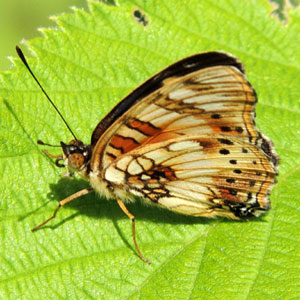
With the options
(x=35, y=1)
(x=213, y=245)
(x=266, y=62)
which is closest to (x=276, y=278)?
(x=213, y=245)

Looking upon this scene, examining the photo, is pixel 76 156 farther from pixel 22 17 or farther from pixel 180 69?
pixel 22 17

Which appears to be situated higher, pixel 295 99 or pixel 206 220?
pixel 295 99

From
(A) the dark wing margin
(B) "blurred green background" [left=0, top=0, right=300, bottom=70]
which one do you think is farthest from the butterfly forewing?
(B) "blurred green background" [left=0, top=0, right=300, bottom=70]

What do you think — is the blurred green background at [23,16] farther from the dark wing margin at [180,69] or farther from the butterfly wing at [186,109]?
the dark wing margin at [180,69]

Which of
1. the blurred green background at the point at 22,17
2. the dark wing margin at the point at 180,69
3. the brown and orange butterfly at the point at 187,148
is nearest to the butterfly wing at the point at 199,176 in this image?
the brown and orange butterfly at the point at 187,148

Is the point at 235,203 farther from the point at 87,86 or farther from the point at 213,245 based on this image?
the point at 87,86

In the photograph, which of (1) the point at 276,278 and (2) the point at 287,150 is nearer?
(1) the point at 276,278
